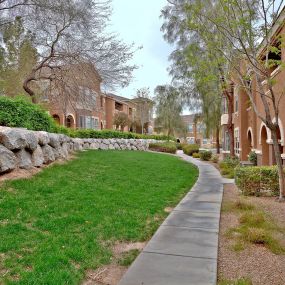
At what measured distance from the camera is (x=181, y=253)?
4.60 m

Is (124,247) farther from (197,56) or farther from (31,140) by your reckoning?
(197,56)

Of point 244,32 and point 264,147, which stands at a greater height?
point 244,32

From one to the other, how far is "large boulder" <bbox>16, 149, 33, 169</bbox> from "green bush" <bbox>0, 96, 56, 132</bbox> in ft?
3.92

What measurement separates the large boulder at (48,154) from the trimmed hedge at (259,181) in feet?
21.6

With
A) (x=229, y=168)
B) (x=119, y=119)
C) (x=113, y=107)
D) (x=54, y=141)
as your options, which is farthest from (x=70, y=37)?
(x=113, y=107)

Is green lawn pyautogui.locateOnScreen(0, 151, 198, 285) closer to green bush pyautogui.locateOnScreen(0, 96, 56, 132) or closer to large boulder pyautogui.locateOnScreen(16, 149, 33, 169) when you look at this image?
large boulder pyautogui.locateOnScreen(16, 149, 33, 169)

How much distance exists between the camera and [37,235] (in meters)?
4.83

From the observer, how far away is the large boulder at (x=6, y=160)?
7745 mm

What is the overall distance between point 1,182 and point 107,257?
4.18m

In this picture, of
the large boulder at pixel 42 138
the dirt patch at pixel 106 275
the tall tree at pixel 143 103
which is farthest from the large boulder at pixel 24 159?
the tall tree at pixel 143 103

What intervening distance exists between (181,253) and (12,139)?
584cm

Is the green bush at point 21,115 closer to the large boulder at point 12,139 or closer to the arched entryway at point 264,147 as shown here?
the large boulder at point 12,139

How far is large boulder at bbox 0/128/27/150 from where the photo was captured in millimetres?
8102

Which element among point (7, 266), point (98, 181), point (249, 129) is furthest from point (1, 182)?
point (249, 129)
